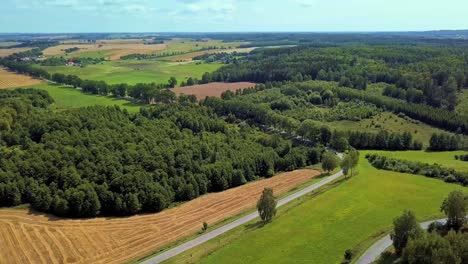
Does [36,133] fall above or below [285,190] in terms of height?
above

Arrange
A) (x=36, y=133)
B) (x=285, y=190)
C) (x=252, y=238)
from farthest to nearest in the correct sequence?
(x=36, y=133) < (x=285, y=190) < (x=252, y=238)

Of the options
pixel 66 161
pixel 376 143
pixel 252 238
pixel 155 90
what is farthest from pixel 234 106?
pixel 252 238

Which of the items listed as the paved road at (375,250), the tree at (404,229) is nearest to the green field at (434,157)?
the paved road at (375,250)

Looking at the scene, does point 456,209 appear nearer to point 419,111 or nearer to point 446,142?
point 446,142

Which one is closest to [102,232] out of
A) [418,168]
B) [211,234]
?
[211,234]

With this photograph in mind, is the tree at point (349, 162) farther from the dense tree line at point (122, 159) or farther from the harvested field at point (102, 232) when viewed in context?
the harvested field at point (102, 232)

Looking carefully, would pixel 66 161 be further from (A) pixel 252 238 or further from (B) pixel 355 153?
(B) pixel 355 153
